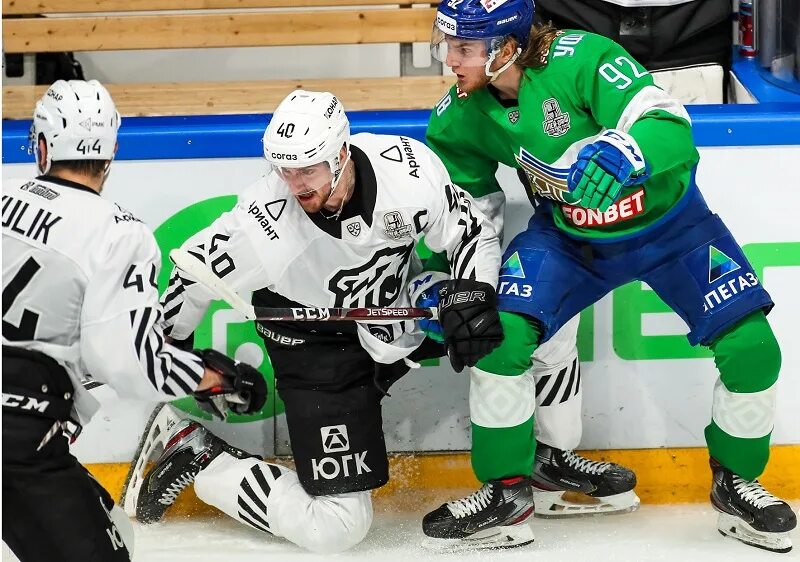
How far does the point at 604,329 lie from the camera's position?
121 inches

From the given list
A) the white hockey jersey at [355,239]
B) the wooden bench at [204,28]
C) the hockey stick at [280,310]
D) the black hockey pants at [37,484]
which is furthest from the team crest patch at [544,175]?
the wooden bench at [204,28]

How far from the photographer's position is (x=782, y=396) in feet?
10.1

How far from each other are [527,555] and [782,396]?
831 mm

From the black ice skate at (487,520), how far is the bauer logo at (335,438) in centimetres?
26

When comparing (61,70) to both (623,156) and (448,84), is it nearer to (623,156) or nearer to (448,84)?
(448,84)

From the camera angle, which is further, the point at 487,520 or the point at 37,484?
the point at 487,520

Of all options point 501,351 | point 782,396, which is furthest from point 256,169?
point 782,396

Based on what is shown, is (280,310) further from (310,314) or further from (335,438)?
(335,438)

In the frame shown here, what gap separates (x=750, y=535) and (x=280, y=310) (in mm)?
1195

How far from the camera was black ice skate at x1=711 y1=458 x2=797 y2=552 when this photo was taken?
271 cm

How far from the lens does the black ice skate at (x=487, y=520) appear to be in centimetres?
275

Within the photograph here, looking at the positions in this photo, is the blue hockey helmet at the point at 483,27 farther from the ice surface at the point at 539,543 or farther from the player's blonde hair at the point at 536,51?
the ice surface at the point at 539,543

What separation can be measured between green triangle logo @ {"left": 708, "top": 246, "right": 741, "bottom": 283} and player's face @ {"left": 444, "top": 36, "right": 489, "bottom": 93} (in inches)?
25.0

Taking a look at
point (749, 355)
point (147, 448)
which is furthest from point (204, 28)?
point (749, 355)
